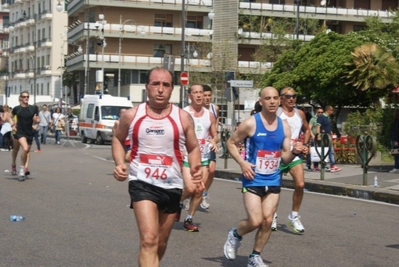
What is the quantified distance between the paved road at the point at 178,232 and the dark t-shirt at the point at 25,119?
149 cm

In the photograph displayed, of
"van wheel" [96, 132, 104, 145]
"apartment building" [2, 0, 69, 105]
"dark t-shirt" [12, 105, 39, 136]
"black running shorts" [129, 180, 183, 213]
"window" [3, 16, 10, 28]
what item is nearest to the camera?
"black running shorts" [129, 180, 183, 213]

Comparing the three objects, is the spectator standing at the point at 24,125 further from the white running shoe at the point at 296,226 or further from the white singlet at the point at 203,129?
the white running shoe at the point at 296,226

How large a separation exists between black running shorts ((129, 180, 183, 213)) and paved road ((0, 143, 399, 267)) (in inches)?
70.7

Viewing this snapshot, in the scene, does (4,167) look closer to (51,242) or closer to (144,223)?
(51,242)

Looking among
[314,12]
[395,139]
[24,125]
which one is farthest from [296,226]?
[314,12]

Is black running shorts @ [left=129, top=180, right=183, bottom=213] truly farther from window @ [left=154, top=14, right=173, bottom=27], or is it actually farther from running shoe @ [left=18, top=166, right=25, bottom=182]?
window @ [left=154, top=14, right=173, bottom=27]

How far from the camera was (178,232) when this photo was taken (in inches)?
424

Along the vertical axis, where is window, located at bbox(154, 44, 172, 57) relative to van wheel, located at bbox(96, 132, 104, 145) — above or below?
above

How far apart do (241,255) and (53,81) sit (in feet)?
270

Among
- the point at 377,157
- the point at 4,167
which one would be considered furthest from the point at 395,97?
the point at 4,167

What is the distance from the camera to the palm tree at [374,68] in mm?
25295

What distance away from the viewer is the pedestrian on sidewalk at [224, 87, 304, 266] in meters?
8.42

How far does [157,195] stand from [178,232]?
164 inches

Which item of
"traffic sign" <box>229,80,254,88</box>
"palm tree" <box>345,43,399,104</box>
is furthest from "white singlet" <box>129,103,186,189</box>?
"palm tree" <box>345,43,399,104</box>
